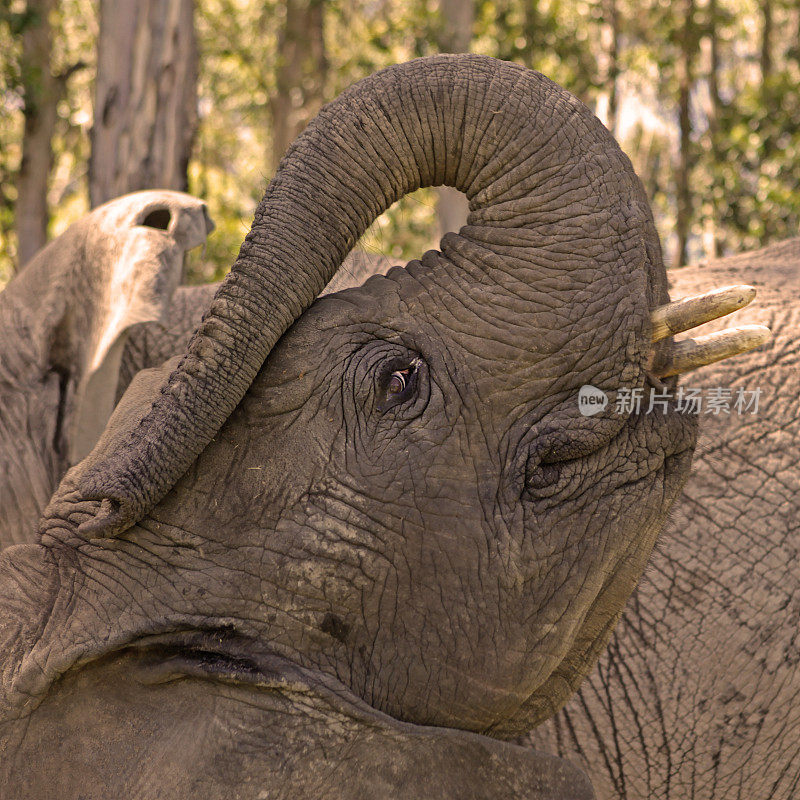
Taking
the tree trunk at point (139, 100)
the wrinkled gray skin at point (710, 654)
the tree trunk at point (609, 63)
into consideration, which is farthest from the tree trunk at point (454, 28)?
the wrinkled gray skin at point (710, 654)

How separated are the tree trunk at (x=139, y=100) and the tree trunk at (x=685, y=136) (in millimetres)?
8767

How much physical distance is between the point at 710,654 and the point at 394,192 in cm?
159

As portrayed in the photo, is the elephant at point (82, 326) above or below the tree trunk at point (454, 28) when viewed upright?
below

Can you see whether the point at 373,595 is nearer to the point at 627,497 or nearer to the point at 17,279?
the point at 627,497

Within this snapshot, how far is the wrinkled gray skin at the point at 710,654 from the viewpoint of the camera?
301 centimetres

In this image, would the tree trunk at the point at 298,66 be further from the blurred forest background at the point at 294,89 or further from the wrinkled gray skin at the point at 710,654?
the wrinkled gray skin at the point at 710,654

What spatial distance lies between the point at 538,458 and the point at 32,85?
8.59 metres

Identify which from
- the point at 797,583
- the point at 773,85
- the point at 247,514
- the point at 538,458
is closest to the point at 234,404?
A: the point at 247,514

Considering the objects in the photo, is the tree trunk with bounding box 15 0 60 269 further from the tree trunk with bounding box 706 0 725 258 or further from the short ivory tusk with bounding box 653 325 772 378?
the short ivory tusk with bounding box 653 325 772 378

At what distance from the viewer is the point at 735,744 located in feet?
9.98

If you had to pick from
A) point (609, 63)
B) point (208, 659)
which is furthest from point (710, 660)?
point (609, 63)

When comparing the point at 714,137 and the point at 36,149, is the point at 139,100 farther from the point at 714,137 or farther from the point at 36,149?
the point at 714,137

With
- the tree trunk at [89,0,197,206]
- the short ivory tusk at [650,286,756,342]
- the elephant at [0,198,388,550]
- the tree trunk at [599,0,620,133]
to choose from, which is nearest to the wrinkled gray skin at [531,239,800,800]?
the short ivory tusk at [650,286,756,342]

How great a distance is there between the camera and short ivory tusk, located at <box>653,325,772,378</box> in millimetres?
2176
